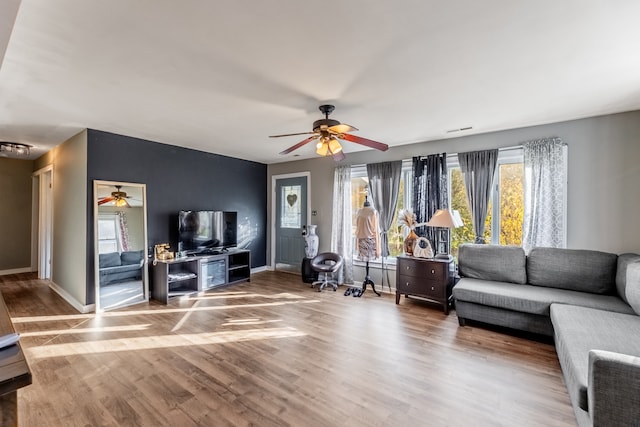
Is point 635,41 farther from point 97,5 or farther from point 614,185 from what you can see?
point 97,5

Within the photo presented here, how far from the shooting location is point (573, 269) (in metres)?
3.18

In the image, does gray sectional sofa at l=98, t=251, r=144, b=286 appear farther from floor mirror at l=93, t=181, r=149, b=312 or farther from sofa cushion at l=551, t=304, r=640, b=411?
sofa cushion at l=551, t=304, r=640, b=411

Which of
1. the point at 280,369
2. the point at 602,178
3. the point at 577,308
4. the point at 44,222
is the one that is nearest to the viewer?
the point at 280,369

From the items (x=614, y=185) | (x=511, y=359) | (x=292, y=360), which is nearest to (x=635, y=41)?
(x=614, y=185)

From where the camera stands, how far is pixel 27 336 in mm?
3039

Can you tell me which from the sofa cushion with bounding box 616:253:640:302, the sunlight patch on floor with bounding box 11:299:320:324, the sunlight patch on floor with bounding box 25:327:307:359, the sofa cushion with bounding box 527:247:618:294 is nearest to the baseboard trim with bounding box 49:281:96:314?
the sunlight patch on floor with bounding box 11:299:320:324

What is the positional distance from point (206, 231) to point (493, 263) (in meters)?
4.47

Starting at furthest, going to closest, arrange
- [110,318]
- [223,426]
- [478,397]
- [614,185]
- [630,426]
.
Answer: [110,318] < [614,185] < [478,397] < [223,426] < [630,426]

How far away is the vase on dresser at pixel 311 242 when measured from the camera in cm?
549

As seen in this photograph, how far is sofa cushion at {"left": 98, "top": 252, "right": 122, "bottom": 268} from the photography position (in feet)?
13.0

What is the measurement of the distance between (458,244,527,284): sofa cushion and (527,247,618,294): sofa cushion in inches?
4.7

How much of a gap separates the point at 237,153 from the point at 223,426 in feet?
15.1

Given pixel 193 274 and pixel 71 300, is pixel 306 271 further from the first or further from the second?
pixel 71 300

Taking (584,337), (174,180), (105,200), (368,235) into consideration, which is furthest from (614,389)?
(174,180)
